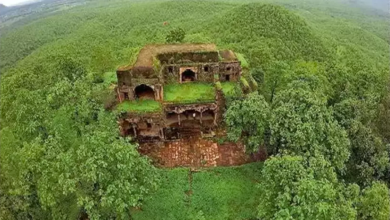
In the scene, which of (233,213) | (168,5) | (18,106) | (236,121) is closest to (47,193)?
(18,106)

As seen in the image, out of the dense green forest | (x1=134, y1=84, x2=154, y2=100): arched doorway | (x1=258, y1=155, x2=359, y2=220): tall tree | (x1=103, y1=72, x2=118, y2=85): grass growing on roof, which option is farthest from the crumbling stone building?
(x1=258, y1=155, x2=359, y2=220): tall tree

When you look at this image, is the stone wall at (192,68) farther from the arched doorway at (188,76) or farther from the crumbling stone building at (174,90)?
the arched doorway at (188,76)

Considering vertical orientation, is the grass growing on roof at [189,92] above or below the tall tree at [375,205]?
above

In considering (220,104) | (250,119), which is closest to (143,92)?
(220,104)

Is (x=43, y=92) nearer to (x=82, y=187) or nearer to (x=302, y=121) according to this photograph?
(x=82, y=187)

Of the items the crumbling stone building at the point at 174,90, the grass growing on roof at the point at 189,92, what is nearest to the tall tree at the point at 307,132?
the crumbling stone building at the point at 174,90

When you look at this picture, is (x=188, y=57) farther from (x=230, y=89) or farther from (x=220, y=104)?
(x=220, y=104)

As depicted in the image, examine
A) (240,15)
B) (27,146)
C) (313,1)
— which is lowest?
(313,1)

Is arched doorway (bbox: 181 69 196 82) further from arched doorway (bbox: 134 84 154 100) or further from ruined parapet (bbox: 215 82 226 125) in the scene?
arched doorway (bbox: 134 84 154 100)
